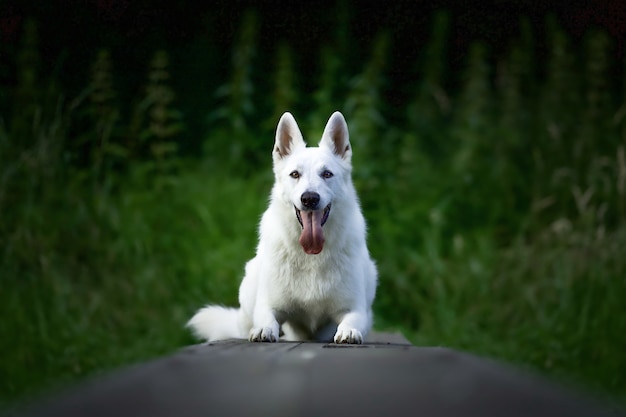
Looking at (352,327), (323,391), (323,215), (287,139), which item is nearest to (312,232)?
(323,215)

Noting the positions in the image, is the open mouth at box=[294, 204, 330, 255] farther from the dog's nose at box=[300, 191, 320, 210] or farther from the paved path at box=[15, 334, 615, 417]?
the paved path at box=[15, 334, 615, 417]

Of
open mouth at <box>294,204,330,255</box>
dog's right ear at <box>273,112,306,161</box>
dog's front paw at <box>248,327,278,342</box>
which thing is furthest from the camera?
dog's right ear at <box>273,112,306,161</box>

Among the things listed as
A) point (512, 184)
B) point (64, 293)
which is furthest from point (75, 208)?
point (512, 184)

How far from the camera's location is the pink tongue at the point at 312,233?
3.60 metres

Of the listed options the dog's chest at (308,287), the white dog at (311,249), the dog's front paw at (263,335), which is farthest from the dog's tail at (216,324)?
the dog's front paw at (263,335)

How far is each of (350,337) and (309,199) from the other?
593 mm

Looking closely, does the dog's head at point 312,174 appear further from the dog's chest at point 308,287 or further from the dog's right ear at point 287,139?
the dog's chest at point 308,287

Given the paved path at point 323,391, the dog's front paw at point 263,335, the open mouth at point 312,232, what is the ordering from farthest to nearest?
the open mouth at point 312,232 → the dog's front paw at point 263,335 → the paved path at point 323,391

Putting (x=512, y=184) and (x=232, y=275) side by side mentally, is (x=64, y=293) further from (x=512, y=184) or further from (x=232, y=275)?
(x=512, y=184)

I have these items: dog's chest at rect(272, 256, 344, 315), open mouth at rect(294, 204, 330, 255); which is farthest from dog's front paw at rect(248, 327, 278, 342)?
open mouth at rect(294, 204, 330, 255)

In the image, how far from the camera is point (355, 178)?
6559 millimetres

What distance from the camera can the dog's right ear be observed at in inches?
154

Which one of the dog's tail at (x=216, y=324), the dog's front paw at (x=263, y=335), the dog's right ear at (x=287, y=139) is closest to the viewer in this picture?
the dog's front paw at (x=263, y=335)

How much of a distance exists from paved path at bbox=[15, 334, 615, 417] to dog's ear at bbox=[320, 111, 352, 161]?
1818mm
